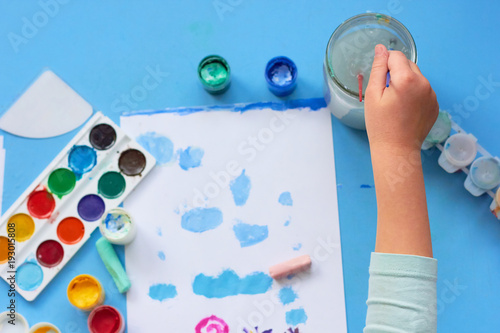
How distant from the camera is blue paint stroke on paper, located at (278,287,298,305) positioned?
37.0 inches

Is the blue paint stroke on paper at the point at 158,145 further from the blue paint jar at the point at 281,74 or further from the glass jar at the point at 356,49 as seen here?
the glass jar at the point at 356,49

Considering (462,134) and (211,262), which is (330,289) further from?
(462,134)

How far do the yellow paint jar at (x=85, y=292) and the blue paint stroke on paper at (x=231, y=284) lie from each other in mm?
193

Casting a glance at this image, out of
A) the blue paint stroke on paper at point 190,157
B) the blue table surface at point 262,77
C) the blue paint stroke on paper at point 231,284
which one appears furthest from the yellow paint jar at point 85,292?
the blue paint stroke on paper at point 190,157

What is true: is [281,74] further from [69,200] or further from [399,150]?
[69,200]

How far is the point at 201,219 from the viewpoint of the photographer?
97 centimetres

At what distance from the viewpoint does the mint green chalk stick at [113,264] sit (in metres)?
0.94

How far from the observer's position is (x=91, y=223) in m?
0.98

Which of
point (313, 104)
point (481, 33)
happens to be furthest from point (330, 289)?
point (481, 33)

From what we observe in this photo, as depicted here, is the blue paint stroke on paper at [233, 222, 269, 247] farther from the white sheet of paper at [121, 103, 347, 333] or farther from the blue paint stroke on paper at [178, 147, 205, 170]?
the blue paint stroke on paper at [178, 147, 205, 170]

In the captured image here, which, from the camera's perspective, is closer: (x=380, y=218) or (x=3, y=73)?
(x=380, y=218)

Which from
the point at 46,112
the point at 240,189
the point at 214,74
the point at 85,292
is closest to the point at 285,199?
the point at 240,189

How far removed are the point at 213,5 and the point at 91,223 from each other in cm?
55

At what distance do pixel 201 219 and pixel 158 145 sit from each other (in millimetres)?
185
